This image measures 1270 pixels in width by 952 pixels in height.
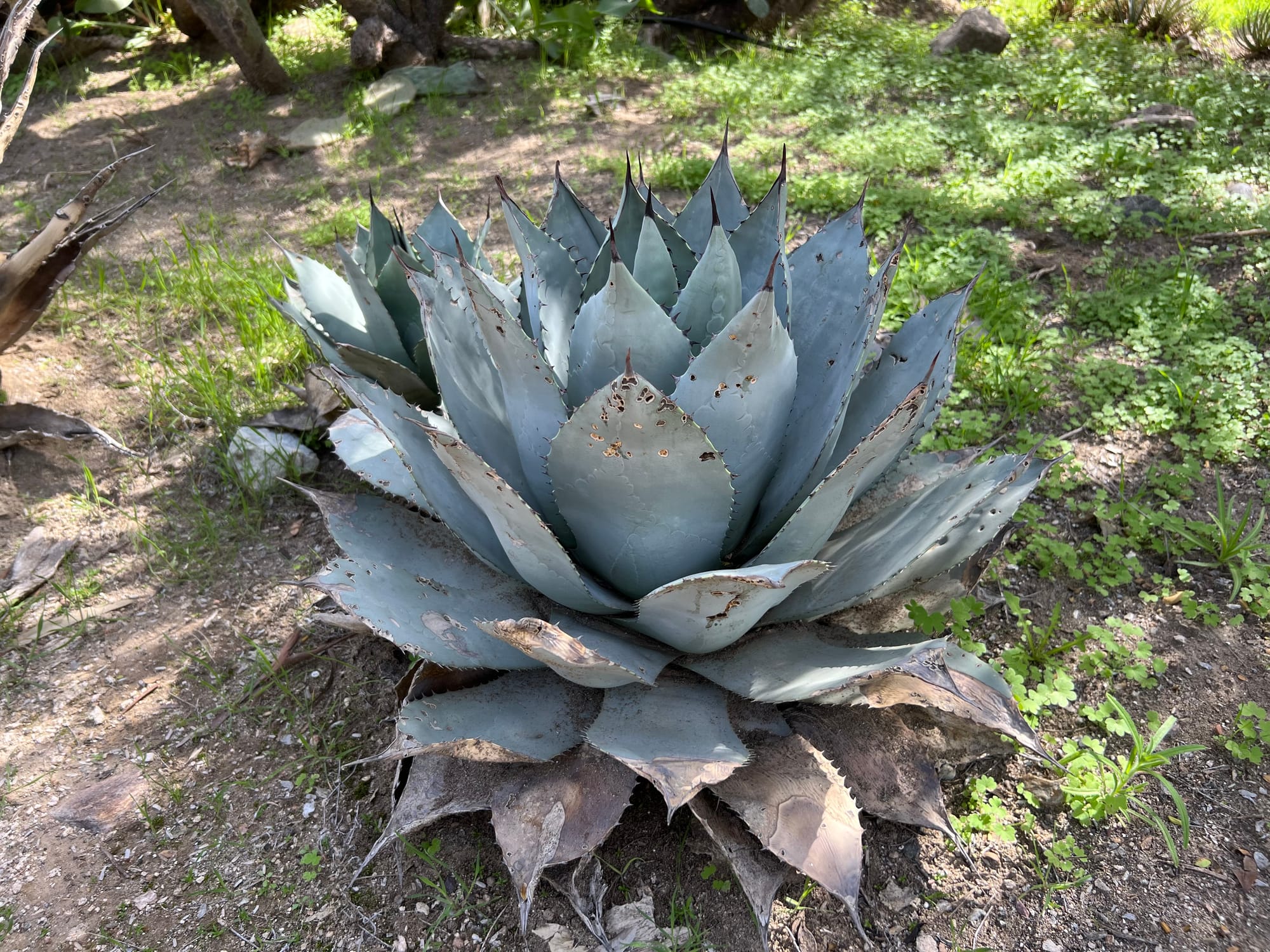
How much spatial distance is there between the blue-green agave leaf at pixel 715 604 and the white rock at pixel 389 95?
4.75m

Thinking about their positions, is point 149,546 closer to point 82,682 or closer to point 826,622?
point 82,682

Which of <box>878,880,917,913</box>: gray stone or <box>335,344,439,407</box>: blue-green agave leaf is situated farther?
<box>335,344,439,407</box>: blue-green agave leaf

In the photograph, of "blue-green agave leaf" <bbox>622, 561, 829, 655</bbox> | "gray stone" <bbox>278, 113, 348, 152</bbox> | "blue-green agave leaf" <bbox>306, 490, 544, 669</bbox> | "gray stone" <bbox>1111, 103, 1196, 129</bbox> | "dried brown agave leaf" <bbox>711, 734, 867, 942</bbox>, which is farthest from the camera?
"gray stone" <bbox>278, 113, 348, 152</bbox>

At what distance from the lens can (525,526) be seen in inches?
53.1

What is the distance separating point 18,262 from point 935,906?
10.2 feet

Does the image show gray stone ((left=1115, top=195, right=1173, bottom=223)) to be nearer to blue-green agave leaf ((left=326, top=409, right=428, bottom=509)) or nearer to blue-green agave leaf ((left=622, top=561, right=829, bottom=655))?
blue-green agave leaf ((left=622, top=561, right=829, bottom=655))

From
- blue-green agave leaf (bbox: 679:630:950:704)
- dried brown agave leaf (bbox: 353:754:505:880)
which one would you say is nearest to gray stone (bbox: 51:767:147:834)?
dried brown agave leaf (bbox: 353:754:505:880)

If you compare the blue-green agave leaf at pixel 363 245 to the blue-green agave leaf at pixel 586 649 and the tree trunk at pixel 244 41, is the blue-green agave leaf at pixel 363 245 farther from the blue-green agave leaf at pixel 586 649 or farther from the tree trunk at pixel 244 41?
the tree trunk at pixel 244 41

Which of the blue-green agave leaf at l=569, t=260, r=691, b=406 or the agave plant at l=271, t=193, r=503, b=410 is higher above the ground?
the blue-green agave leaf at l=569, t=260, r=691, b=406

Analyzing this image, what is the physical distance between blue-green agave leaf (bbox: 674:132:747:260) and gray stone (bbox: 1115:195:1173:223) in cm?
250

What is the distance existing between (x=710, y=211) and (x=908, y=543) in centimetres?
82

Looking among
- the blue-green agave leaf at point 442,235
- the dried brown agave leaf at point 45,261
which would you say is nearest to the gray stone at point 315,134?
the dried brown agave leaf at point 45,261

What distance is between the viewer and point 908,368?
1.59 metres

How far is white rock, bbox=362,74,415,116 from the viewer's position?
5230 millimetres
